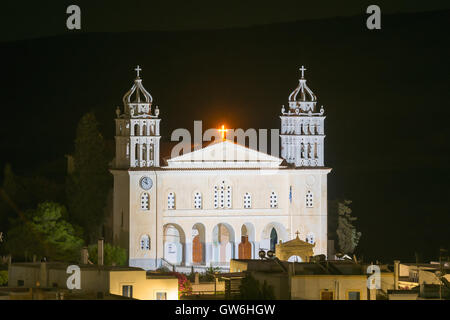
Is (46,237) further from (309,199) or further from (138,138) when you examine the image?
(309,199)

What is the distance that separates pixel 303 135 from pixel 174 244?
805 centimetres

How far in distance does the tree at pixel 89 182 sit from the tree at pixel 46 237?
10.8 feet

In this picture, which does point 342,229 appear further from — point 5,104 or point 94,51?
point 94,51

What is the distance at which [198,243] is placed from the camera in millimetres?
77875

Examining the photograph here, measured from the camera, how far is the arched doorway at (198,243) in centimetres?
7594

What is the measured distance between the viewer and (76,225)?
7575cm

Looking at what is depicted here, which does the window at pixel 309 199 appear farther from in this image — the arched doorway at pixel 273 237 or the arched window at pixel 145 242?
the arched window at pixel 145 242

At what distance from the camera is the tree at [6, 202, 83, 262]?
→ 237 feet

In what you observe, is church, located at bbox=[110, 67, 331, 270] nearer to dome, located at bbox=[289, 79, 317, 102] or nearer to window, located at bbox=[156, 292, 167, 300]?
dome, located at bbox=[289, 79, 317, 102]

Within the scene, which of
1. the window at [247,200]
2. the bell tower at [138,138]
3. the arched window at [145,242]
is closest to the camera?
the arched window at [145,242]

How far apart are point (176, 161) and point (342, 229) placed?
12.6 meters

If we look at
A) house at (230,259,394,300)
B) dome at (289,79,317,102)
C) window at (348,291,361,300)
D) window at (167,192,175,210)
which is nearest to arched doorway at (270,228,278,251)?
window at (167,192,175,210)

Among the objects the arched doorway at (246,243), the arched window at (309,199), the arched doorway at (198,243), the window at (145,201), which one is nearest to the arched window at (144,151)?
the window at (145,201)
